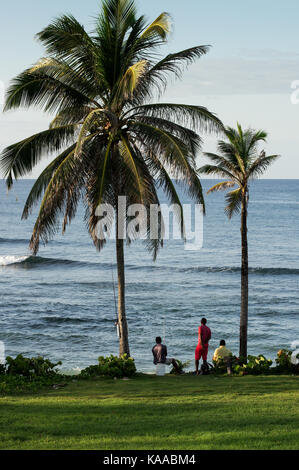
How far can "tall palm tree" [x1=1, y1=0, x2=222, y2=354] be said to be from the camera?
15227 millimetres

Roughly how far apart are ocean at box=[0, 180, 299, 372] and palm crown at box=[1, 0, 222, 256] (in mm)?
11222

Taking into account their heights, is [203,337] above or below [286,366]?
above

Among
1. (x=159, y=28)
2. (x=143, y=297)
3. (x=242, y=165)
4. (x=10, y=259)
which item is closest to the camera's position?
(x=159, y=28)

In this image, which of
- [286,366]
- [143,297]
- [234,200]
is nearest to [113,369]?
[286,366]

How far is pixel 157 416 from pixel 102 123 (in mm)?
8489

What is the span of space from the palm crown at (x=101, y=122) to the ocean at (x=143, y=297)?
1122 centimetres

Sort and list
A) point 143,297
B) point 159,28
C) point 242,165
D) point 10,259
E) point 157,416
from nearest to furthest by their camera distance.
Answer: point 157,416 < point 159,28 < point 242,165 < point 143,297 < point 10,259

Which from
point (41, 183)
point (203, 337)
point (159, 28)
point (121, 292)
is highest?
point (159, 28)

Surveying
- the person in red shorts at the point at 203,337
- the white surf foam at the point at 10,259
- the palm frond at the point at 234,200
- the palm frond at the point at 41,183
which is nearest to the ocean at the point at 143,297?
the white surf foam at the point at 10,259

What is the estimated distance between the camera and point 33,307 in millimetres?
40000

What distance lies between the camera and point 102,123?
16.0 meters

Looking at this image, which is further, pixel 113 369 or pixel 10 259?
pixel 10 259

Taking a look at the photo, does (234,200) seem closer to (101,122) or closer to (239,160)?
(239,160)

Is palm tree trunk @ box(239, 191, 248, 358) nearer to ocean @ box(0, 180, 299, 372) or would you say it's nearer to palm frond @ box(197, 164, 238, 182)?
palm frond @ box(197, 164, 238, 182)
